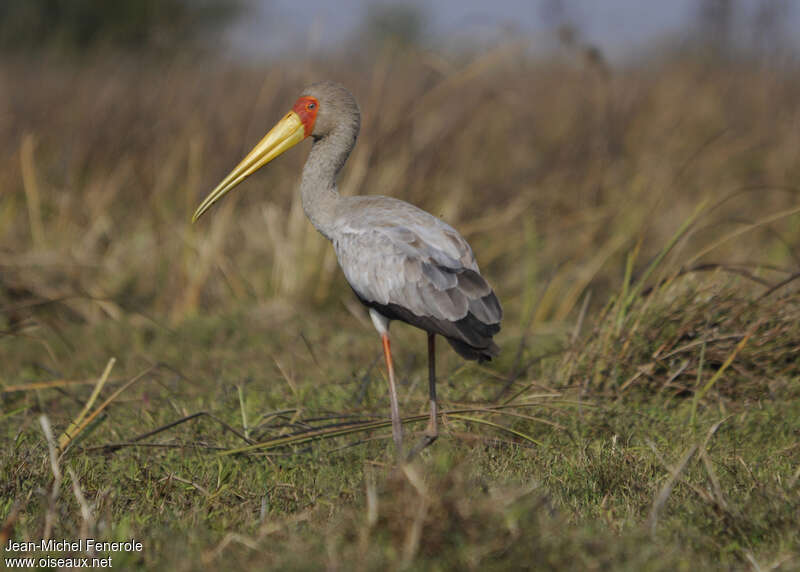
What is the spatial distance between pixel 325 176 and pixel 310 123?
0.80 feet

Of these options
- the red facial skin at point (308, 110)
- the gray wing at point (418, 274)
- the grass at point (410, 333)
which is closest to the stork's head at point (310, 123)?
the red facial skin at point (308, 110)

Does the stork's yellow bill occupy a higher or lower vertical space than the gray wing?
higher

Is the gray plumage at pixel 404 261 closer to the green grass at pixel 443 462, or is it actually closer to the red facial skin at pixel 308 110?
the red facial skin at pixel 308 110

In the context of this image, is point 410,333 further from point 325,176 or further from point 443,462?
point 443,462

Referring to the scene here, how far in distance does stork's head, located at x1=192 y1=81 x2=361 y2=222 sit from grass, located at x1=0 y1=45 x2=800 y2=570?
936mm

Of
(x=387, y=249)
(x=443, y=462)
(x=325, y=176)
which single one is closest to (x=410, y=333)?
(x=325, y=176)

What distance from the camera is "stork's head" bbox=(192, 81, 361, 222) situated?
12.1 ft

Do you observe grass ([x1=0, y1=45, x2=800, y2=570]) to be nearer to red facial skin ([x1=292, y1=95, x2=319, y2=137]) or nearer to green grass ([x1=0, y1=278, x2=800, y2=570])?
green grass ([x1=0, y1=278, x2=800, y2=570])

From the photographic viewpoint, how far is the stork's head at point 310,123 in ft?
12.1

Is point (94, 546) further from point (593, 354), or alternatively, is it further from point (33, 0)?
point (33, 0)

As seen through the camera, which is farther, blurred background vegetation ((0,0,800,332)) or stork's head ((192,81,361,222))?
blurred background vegetation ((0,0,800,332))

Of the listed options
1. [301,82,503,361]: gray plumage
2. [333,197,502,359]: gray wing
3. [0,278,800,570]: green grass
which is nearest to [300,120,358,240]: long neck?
[301,82,503,361]: gray plumage

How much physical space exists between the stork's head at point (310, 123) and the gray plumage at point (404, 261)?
23 mm

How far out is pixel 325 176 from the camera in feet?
11.9
